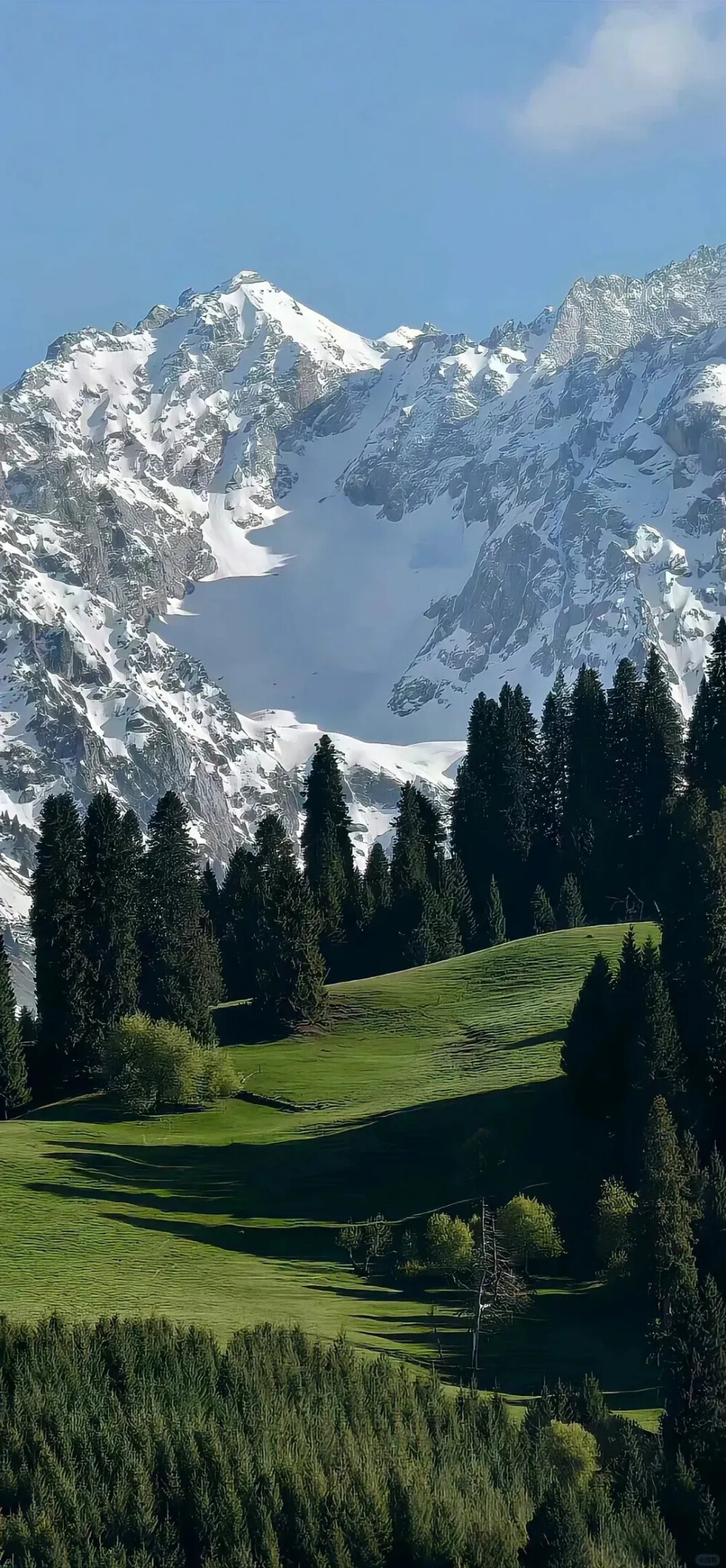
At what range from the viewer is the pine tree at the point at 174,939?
350ft

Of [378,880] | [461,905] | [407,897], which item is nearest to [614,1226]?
[407,897]

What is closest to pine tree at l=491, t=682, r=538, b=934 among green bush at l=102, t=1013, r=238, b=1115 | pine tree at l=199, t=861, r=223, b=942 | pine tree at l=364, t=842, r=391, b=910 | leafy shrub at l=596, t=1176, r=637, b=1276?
pine tree at l=364, t=842, r=391, b=910

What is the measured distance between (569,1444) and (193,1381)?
986 centimetres

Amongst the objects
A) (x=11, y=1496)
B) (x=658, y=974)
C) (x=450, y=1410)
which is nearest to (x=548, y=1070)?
(x=658, y=974)

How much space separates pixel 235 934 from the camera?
133125mm

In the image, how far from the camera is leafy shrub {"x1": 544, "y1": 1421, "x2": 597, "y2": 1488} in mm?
47656

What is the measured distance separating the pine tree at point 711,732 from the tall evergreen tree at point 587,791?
1345cm

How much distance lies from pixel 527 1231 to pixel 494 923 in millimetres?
67842

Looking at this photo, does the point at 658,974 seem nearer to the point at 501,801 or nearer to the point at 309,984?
the point at 309,984

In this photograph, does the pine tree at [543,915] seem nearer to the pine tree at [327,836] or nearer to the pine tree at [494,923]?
the pine tree at [494,923]

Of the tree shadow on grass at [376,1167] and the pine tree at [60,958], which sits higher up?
the pine tree at [60,958]

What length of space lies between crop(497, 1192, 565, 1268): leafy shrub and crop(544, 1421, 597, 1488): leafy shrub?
17.4m

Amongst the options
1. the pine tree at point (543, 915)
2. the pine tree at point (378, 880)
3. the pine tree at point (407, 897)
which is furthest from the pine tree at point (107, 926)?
the pine tree at point (543, 915)

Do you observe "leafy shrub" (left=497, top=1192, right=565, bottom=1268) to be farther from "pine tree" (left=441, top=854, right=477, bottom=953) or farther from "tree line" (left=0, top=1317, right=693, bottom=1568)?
"pine tree" (left=441, top=854, right=477, bottom=953)
